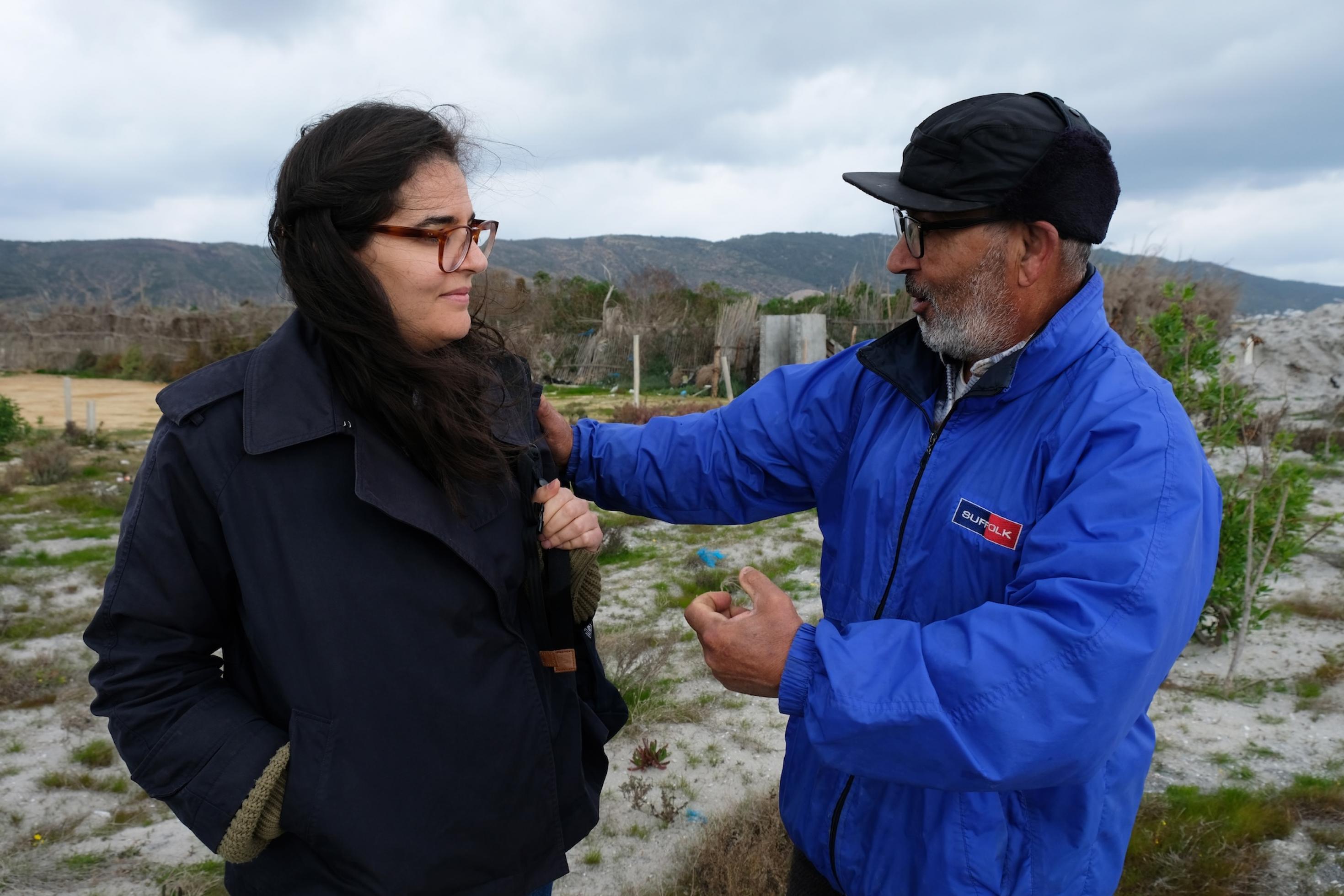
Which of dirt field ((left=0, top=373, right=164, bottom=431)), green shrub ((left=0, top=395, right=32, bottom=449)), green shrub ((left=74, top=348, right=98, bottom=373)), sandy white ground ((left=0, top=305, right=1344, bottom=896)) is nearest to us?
sandy white ground ((left=0, top=305, right=1344, bottom=896))

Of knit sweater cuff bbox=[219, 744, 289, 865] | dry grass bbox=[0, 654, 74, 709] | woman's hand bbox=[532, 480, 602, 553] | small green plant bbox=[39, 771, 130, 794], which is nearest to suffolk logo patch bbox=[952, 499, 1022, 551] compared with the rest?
woman's hand bbox=[532, 480, 602, 553]

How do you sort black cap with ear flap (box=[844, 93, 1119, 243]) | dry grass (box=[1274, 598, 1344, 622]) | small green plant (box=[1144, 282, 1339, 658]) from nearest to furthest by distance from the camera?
black cap with ear flap (box=[844, 93, 1119, 243])
small green plant (box=[1144, 282, 1339, 658])
dry grass (box=[1274, 598, 1344, 622])

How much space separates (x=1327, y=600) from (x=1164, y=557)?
19.2 feet

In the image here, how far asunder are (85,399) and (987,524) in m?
23.3

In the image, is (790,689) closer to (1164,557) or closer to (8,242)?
(1164,557)

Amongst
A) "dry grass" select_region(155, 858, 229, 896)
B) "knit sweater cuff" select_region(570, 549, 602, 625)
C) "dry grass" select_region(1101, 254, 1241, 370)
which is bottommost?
"dry grass" select_region(155, 858, 229, 896)

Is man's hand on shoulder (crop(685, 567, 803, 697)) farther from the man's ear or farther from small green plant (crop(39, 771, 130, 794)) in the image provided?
small green plant (crop(39, 771, 130, 794))

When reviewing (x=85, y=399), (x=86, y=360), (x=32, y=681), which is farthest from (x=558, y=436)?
(x=86, y=360)

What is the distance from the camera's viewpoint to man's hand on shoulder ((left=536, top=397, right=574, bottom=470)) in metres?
2.11

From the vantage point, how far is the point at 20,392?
20.9 m

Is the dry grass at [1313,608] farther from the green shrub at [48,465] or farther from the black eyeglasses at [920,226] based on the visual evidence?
the green shrub at [48,465]

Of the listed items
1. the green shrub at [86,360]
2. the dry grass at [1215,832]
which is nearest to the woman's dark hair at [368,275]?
the dry grass at [1215,832]

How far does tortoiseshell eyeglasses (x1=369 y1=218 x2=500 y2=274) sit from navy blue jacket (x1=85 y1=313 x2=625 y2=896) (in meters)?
0.25

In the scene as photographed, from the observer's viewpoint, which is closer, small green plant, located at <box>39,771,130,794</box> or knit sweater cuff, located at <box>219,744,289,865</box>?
knit sweater cuff, located at <box>219,744,289,865</box>
